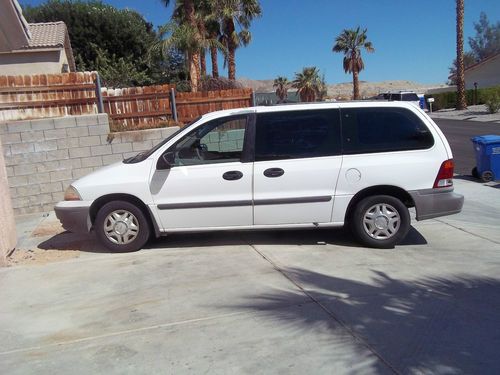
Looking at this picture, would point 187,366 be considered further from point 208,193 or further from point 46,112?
point 46,112

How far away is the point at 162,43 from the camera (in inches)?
855

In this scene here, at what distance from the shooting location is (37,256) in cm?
677

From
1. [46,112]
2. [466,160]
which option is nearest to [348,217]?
[46,112]

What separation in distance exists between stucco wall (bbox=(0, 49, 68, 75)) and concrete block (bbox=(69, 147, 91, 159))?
11575 millimetres

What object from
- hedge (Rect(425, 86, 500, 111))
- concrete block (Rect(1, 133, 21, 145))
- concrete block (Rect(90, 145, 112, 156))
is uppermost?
hedge (Rect(425, 86, 500, 111))

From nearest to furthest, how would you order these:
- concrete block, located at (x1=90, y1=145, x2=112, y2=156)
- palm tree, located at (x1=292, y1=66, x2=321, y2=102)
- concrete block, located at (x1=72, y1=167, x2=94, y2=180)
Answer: concrete block, located at (x1=72, y1=167, x2=94, y2=180), concrete block, located at (x1=90, y1=145, x2=112, y2=156), palm tree, located at (x1=292, y1=66, x2=321, y2=102)

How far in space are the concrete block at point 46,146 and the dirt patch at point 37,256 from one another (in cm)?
326

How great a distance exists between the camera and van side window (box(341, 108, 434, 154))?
20.8 ft

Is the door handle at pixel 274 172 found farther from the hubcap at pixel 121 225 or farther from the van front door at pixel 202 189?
the hubcap at pixel 121 225

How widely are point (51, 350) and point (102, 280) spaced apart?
1.56 m

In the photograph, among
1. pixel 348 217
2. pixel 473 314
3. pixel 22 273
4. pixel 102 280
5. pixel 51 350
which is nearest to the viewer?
pixel 51 350

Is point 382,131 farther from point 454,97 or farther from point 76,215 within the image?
point 454,97

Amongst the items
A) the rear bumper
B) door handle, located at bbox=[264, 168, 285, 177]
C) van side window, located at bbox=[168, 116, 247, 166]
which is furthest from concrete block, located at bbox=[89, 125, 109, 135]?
the rear bumper

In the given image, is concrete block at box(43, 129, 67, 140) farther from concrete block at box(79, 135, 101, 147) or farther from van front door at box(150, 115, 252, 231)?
van front door at box(150, 115, 252, 231)
